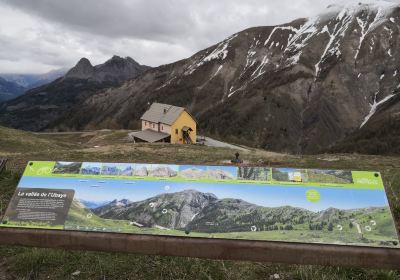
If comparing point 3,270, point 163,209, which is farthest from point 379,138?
point 3,270

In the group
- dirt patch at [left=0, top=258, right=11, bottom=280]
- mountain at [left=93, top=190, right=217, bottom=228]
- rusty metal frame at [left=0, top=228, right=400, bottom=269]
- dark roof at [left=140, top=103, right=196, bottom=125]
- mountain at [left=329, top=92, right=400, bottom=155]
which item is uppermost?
mountain at [left=329, top=92, right=400, bottom=155]

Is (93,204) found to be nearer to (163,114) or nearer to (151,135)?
(151,135)

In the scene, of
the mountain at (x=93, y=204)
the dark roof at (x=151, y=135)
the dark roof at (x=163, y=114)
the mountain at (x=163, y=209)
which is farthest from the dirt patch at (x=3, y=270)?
the dark roof at (x=163, y=114)

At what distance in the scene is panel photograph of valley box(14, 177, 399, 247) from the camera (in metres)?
7.57

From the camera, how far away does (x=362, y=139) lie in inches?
6353

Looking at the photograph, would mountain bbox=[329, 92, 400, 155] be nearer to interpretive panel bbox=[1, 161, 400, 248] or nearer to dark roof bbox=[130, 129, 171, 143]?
dark roof bbox=[130, 129, 171, 143]

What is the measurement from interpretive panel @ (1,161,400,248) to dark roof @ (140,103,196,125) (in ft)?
212

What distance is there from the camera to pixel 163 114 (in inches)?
3039

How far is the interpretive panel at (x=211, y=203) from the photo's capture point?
7625 mm

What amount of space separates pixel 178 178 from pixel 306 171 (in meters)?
2.71

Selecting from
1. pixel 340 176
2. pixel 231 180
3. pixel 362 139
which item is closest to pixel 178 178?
pixel 231 180

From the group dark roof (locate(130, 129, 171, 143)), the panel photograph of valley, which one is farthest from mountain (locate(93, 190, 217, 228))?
dark roof (locate(130, 129, 171, 143))

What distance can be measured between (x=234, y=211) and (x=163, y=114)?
2755 inches

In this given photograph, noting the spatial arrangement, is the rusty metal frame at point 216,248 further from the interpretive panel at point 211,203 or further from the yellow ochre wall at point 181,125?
the yellow ochre wall at point 181,125
